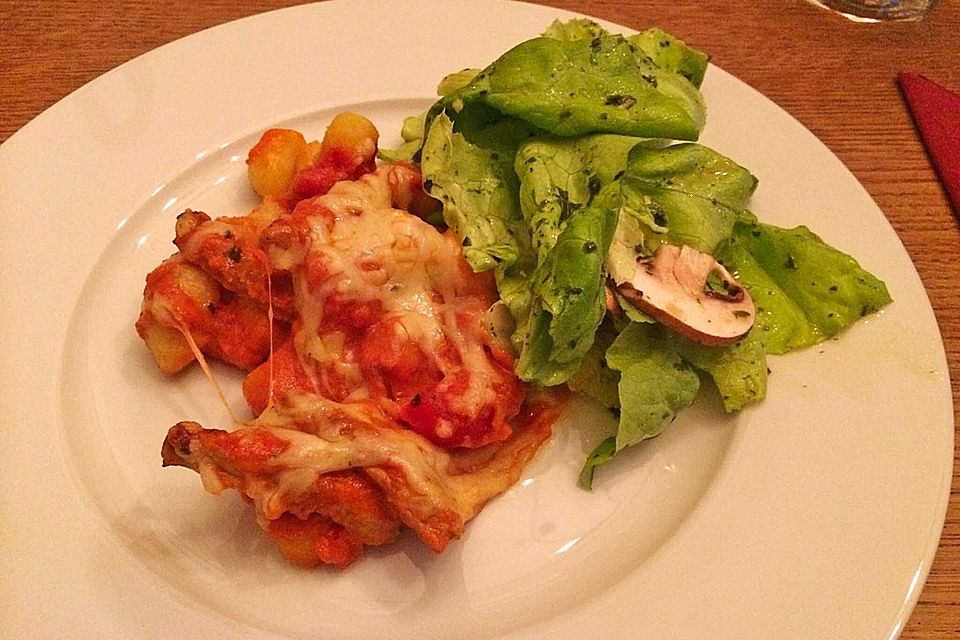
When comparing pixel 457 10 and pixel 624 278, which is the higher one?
pixel 457 10

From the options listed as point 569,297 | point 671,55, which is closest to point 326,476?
point 569,297

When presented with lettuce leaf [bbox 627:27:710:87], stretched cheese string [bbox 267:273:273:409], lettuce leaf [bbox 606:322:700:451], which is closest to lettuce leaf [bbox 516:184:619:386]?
lettuce leaf [bbox 606:322:700:451]

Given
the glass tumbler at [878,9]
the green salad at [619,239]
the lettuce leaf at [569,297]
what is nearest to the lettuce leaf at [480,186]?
the green salad at [619,239]

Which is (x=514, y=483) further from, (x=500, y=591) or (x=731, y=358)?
(x=731, y=358)

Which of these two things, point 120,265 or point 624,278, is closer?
point 624,278

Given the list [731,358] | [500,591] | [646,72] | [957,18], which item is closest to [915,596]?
[731,358]

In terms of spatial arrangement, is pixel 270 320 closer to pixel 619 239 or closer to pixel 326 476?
pixel 326 476
